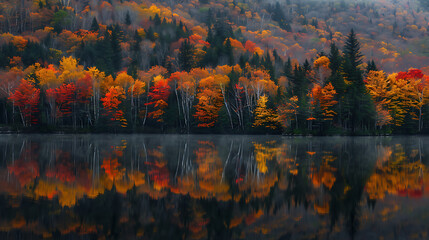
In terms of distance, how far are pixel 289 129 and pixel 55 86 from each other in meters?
43.2

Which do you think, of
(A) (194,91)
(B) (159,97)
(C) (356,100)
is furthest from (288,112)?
(B) (159,97)

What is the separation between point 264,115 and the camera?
60.0 meters

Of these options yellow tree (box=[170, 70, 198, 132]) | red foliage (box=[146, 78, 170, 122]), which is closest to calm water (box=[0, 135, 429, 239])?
yellow tree (box=[170, 70, 198, 132])

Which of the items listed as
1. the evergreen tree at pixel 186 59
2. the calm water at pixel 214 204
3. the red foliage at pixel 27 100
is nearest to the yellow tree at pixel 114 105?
the red foliage at pixel 27 100

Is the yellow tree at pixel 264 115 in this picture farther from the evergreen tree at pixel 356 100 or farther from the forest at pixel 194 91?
the evergreen tree at pixel 356 100

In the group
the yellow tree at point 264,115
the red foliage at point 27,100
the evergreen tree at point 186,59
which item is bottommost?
the yellow tree at point 264,115

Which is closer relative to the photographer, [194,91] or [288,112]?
[288,112]

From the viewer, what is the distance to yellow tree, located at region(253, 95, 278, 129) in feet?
195

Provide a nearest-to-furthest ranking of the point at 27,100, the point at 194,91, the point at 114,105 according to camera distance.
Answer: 1. the point at 27,100
2. the point at 114,105
3. the point at 194,91

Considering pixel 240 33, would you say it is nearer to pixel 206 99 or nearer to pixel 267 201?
pixel 206 99

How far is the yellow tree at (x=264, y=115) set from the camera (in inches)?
2343

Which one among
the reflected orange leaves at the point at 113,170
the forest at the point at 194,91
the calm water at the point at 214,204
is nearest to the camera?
the calm water at the point at 214,204

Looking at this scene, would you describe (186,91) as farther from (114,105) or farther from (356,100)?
(356,100)

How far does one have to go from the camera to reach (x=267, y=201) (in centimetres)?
944
